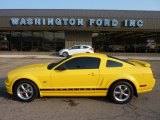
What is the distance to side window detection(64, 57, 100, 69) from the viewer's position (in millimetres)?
7406

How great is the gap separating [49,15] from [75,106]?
24.2 meters

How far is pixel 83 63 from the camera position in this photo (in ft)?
24.5

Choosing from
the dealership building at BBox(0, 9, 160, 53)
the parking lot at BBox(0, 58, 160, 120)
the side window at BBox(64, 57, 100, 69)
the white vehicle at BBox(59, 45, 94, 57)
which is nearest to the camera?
the parking lot at BBox(0, 58, 160, 120)

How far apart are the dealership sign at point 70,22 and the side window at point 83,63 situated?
2217 centimetres

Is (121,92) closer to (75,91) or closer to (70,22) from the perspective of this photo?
(75,91)

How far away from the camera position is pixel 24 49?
32031mm

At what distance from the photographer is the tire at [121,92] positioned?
723cm

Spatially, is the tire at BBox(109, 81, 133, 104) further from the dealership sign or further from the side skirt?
the dealership sign

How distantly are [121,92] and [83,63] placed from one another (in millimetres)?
1393

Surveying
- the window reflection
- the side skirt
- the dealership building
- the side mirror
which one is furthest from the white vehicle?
the side skirt

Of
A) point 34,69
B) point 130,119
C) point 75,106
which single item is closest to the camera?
point 130,119

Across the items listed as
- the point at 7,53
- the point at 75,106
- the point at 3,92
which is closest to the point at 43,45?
A: the point at 7,53

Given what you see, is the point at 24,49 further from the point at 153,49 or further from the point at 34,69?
the point at 34,69

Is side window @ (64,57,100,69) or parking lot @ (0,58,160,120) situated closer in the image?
parking lot @ (0,58,160,120)
